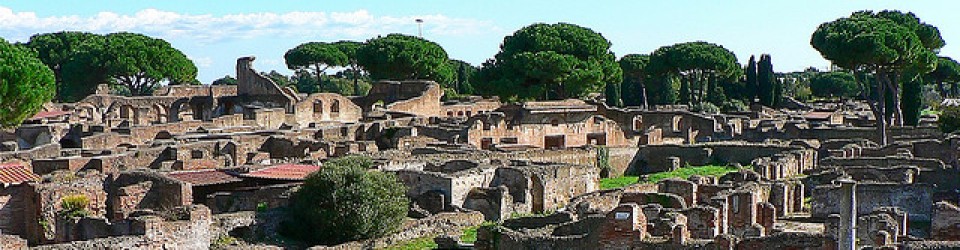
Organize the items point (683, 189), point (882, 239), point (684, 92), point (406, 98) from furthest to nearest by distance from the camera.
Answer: point (684, 92) < point (406, 98) < point (683, 189) < point (882, 239)

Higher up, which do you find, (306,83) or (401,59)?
(401,59)

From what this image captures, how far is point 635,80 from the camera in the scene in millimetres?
75812

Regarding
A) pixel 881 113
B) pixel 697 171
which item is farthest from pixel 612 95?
pixel 697 171

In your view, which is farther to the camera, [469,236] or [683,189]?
[683,189]

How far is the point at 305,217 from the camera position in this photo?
2211 cm

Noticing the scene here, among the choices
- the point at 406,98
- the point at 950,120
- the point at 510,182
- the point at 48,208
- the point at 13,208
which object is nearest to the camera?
the point at 48,208

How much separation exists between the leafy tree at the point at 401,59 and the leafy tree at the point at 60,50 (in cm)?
1850

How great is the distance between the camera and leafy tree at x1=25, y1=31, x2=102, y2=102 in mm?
68812

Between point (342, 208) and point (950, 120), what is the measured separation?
84.4ft

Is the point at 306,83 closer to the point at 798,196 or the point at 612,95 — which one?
the point at 612,95

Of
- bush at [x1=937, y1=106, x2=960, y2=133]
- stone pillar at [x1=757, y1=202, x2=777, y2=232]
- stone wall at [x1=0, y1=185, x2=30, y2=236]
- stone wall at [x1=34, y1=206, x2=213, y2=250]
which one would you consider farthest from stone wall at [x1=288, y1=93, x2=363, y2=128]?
stone pillar at [x1=757, y1=202, x2=777, y2=232]

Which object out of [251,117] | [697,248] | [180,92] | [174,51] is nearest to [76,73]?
[174,51]

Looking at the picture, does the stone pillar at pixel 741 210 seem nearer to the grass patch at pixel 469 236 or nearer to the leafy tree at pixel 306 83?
the grass patch at pixel 469 236

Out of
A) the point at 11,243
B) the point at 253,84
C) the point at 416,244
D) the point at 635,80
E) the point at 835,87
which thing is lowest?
the point at 416,244
